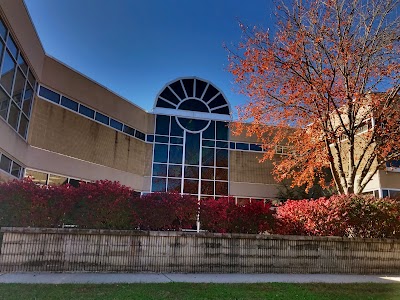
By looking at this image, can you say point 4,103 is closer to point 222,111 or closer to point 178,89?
point 178,89

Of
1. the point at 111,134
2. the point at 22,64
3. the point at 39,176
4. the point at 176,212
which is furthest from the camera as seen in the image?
the point at 111,134

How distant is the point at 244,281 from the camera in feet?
24.0

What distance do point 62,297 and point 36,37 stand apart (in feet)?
44.3

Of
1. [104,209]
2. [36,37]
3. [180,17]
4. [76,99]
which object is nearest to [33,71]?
[36,37]

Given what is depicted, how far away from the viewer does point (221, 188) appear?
86.3ft

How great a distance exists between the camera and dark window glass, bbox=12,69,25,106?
1343 centimetres

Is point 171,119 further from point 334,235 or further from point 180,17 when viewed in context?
point 334,235

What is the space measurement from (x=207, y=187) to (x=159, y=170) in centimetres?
387

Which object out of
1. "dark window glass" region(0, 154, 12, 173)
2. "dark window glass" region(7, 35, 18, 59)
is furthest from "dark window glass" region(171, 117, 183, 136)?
"dark window glass" region(7, 35, 18, 59)

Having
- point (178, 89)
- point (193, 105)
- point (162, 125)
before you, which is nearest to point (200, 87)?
point (193, 105)

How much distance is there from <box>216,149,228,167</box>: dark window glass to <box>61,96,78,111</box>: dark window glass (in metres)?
11.3

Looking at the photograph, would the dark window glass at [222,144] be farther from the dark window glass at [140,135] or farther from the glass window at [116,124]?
the glass window at [116,124]

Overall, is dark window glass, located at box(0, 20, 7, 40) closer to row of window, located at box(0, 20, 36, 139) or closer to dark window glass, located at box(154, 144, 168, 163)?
row of window, located at box(0, 20, 36, 139)

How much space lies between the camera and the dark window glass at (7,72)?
467 inches
